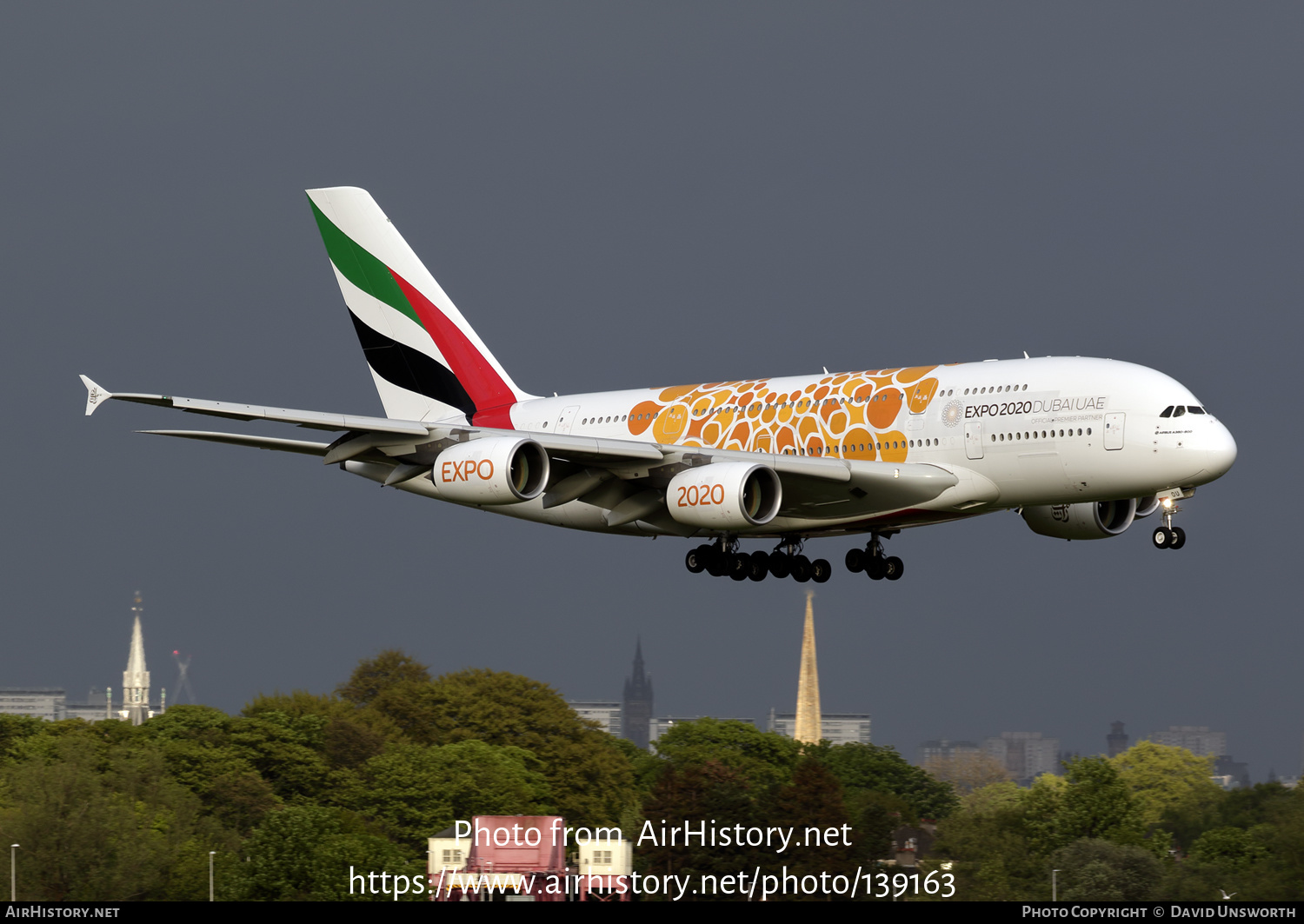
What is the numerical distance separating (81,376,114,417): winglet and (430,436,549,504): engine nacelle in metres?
8.50

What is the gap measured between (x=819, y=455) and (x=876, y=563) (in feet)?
16.6

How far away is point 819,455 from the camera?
48.5 meters

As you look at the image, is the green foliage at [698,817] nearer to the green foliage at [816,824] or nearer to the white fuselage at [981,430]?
the green foliage at [816,824]

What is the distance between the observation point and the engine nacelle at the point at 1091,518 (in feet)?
165

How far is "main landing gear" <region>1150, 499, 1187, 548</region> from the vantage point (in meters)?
44.9

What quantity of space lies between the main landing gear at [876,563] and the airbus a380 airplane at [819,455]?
47 mm

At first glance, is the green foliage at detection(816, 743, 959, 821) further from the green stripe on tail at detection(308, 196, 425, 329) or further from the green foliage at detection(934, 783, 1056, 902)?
the green stripe on tail at detection(308, 196, 425, 329)

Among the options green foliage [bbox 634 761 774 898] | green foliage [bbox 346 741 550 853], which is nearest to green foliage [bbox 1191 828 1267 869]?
green foliage [bbox 634 761 774 898]

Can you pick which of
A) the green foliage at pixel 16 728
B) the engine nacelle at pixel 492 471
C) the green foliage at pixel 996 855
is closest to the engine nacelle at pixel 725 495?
the engine nacelle at pixel 492 471

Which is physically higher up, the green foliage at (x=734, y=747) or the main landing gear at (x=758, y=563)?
the main landing gear at (x=758, y=563)

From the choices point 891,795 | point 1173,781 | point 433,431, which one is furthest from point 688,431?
point 1173,781

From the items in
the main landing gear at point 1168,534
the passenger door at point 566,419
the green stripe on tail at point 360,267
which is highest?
the green stripe on tail at point 360,267

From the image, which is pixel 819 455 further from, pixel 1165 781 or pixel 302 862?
pixel 1165 781

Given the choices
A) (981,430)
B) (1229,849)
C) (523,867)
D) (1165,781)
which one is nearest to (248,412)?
(981,430)
